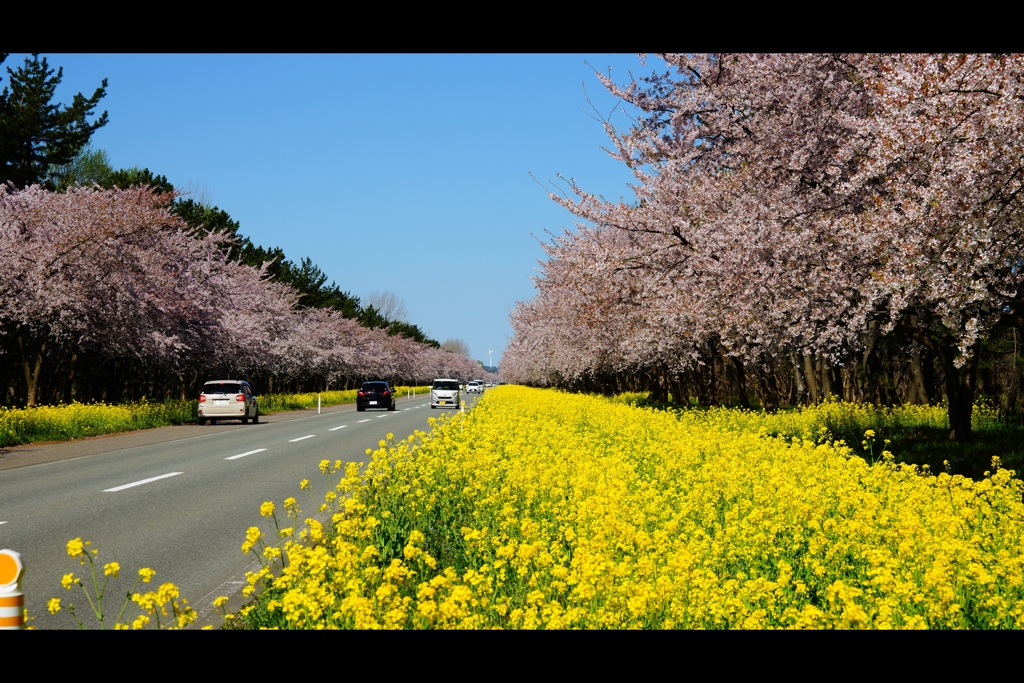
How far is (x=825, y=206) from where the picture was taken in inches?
506

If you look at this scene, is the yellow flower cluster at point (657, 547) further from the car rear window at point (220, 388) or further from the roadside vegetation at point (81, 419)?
the car rear window at point (220, 388)

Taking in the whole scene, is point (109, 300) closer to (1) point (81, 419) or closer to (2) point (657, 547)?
(1) point (81, 419)

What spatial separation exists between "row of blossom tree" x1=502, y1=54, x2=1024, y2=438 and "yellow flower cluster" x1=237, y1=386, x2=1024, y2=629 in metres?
2.45

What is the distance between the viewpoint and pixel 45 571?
7047 mm

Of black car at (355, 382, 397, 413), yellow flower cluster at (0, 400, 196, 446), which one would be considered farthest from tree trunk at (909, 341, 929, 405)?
black car at (355, 382, 397, 413)

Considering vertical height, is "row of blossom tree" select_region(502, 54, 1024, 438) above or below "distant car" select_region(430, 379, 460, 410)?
above

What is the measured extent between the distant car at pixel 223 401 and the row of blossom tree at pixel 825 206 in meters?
14.2

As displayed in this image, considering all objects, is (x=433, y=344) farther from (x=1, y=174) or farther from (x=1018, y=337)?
(x=1018, y=337)

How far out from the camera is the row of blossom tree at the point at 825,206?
8.60 metres

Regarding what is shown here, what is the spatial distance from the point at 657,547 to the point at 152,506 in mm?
7399

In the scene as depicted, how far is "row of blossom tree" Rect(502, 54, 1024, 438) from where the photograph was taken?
8.60 metres

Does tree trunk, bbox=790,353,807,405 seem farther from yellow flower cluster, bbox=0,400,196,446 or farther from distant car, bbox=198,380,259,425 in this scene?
yellow flower cluster, bbox=0,400,196,446
